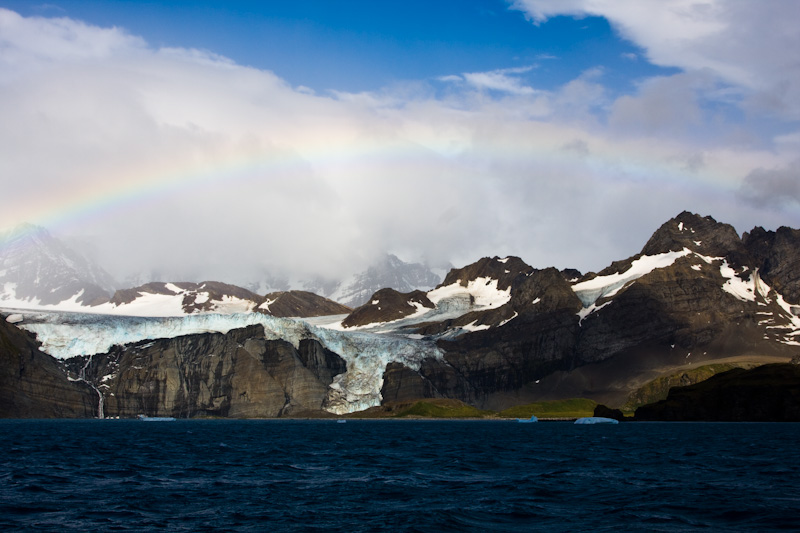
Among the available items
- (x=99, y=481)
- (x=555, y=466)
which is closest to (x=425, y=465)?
(x=555, y=466)

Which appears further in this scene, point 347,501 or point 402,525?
point 347,501

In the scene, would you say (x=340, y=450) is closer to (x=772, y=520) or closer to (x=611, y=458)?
(x=611, y=458)

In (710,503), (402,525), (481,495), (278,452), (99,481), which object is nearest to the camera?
(402,525)

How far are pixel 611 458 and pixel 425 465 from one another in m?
24.3

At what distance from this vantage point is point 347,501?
5900 centimetres

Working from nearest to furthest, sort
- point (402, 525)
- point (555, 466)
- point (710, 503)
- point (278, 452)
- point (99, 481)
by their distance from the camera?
A: point (402, 525) → point (710, 503) → point (99, 481) → point (555, 466) → point (278, 452)

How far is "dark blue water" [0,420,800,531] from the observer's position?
164 ft

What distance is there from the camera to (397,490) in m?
64.6

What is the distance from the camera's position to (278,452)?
107 m

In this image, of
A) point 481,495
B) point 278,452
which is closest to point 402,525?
point 481,495

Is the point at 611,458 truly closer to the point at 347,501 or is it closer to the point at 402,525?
the point at 347,501

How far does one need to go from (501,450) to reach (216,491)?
57522 mm

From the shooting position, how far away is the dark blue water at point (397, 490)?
50.1m

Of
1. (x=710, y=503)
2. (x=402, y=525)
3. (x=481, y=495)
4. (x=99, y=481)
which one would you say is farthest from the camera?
(x=99, y=481)
